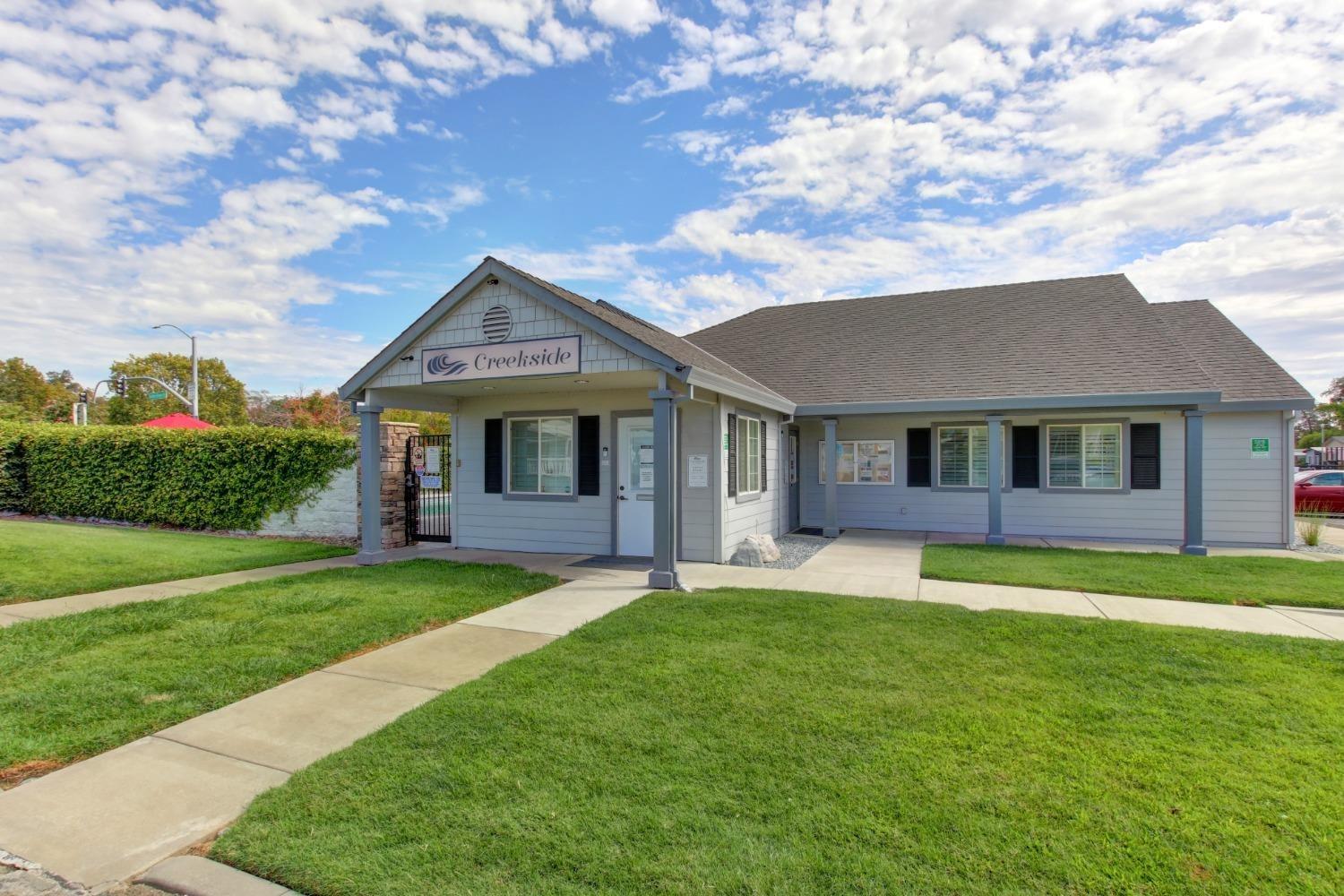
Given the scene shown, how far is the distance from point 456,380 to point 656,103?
6212 millimetres

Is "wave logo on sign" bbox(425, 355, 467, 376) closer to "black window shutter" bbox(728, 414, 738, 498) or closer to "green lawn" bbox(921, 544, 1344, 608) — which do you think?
"black window shutter" bbox(728, 414, 738, 498)

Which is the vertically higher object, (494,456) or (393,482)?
(494,456)

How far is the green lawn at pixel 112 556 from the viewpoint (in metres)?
7.51

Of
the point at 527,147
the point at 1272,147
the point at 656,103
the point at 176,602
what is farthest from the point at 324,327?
the point at 1272,147

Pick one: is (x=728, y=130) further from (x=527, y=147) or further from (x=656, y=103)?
(x=527, y=147)

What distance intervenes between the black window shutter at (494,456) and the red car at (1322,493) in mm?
20071

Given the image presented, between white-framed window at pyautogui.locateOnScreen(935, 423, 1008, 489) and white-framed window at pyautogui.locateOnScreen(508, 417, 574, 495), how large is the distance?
25.6 feet

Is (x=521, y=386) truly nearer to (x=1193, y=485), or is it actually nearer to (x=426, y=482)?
(x=426, y=482)

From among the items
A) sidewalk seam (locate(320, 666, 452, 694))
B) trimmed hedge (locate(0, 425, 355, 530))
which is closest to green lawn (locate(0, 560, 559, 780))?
sidewalk seam (locate(320, 666, 452, 694))

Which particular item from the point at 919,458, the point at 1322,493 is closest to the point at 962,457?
the point at 919,458

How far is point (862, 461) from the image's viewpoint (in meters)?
13.7

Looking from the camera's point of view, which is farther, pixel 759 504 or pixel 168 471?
pixel 168 471

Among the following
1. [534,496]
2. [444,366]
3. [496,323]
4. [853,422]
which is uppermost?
[496,323]

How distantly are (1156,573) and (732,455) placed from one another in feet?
19.5
